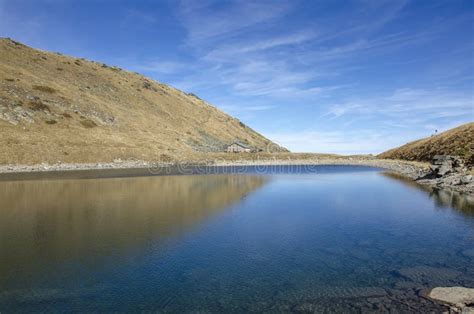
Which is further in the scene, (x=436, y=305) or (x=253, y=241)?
(x=253, y=241)

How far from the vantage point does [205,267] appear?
19.8 meters

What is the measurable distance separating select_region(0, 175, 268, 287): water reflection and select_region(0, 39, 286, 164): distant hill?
37143mm

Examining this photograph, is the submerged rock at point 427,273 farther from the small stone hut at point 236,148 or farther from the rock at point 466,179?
the small stone hut at point 236,148

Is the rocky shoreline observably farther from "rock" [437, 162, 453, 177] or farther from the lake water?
the lake water

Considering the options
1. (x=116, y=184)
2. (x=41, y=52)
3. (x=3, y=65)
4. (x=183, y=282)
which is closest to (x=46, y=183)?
(x=116, y=184)

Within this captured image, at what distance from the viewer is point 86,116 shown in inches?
4739

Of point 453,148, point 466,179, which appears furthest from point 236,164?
point 466,179

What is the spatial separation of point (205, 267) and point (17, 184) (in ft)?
162

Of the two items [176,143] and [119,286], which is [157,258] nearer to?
[119,286]

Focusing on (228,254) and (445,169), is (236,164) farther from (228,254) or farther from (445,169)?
(228,254)

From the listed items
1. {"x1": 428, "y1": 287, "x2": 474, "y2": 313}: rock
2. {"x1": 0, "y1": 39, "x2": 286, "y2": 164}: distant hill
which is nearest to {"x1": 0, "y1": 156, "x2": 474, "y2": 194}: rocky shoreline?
{"x1": 0, "y1": 39, "x2": 286, "y2": 164}: distant hill

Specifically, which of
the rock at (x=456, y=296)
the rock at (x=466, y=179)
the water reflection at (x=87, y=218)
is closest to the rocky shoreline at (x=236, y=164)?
the rock at (x=466, y=179)

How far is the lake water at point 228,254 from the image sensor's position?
1570cm

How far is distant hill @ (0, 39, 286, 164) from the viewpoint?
90750 millimetres
